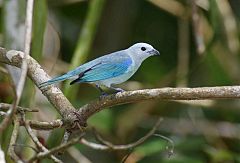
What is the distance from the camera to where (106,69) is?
6.57 ft

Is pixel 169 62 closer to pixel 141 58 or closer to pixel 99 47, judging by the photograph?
pixel 99 47

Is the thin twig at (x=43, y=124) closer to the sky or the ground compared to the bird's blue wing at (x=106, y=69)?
closer to the ground

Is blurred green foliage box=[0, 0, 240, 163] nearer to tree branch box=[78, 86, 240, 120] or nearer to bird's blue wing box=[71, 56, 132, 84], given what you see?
bird's blue wing box=[71, 56, 132, 84]

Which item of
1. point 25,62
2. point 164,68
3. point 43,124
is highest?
point 25,62

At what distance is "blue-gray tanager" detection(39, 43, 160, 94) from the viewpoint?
1.94 meters

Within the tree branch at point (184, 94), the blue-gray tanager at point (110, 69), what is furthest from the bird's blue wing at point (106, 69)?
the tree branch at point (184, 94)

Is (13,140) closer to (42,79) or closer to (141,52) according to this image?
(42,79)

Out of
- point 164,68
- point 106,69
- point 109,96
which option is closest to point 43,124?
point 109,96

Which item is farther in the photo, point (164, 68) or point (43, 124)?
point (164, 68)

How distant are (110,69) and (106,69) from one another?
0.02 metres

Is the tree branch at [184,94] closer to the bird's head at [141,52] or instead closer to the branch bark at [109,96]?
the branch bark at [109,96]

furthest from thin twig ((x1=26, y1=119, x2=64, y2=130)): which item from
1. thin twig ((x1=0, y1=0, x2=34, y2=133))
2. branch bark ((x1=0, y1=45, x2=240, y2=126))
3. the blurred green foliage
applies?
the blurred green foliage

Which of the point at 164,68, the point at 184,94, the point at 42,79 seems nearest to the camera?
the point at 184,94

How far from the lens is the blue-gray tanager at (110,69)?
1.94m
